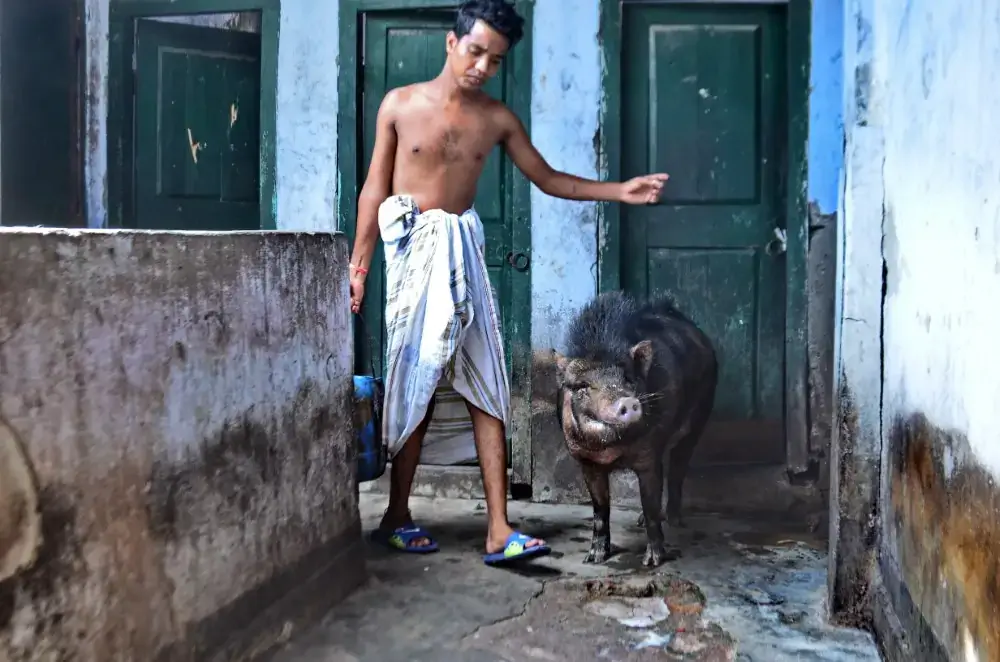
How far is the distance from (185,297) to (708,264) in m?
3.20

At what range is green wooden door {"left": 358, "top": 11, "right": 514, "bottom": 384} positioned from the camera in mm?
5238

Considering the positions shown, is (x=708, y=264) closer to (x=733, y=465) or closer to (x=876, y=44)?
(x=733, y=465)

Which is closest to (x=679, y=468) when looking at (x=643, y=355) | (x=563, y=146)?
(x=643, y=355)

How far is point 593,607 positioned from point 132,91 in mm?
3855

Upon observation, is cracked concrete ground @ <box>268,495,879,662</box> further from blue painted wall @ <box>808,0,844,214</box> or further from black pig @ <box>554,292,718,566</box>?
blue painted wall @ <box>808,0,844,214</box>

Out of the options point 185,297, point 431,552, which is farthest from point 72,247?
point 431,552

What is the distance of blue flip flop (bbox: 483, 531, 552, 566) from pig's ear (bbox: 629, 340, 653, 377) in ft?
2.66

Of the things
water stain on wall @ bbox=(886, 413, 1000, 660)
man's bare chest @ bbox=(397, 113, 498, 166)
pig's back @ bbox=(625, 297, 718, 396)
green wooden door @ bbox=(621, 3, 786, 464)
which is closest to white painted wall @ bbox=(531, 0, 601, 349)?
green wooden door @ bbox=(621, 3, 786, 464)

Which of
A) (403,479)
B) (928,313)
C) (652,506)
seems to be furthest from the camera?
(403,479)

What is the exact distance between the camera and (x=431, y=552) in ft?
13.6

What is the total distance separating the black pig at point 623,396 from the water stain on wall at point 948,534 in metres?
1.14

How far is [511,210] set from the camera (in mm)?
5219

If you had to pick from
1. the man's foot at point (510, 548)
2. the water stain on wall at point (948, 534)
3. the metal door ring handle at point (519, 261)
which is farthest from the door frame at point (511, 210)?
the water stain on wall at point (948, 534)

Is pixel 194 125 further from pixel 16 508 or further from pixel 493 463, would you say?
pixel 16 508
